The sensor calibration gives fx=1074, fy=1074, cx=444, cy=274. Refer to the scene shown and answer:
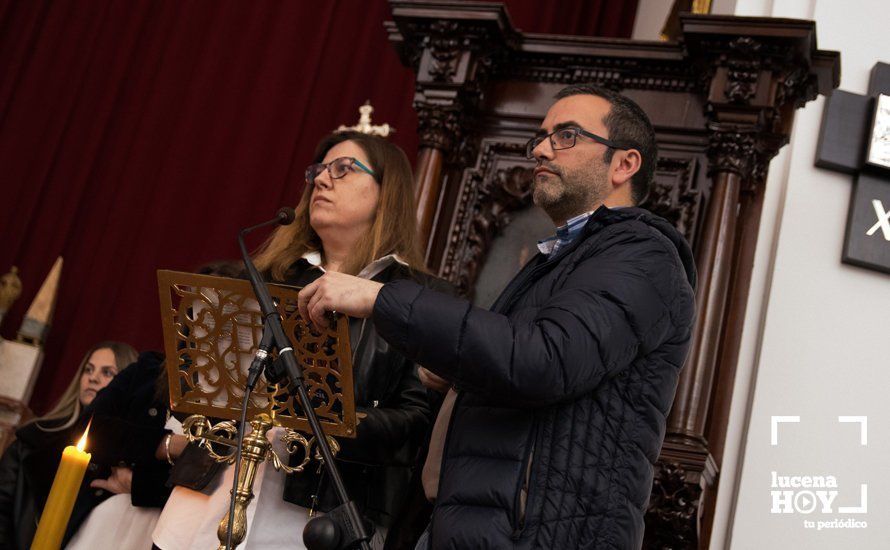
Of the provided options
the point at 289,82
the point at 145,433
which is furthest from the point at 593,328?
the point at 289,82

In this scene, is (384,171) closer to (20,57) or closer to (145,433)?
A: (145,433)

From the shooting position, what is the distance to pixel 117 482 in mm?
2758

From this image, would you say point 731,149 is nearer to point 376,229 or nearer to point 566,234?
point 376,229

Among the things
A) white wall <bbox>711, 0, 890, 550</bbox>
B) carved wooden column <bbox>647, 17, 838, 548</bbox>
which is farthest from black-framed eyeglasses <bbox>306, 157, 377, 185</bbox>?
white wall <bbox>711, 0, 890, 550</bbox>

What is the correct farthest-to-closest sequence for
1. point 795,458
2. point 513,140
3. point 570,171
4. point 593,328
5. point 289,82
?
point 289,82, point 513,140, point 795,458, point 570,171, point 593,328

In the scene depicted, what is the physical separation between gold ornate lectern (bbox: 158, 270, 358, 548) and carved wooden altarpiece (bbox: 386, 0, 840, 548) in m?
1.28

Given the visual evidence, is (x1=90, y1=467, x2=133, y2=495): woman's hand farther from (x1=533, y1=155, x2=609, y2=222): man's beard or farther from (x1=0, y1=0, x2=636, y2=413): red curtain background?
(x1=0, y1=0, x2=636, y2=413): red curtain background

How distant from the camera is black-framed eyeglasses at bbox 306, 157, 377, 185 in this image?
252 centimetres

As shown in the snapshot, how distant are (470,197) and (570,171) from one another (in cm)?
141

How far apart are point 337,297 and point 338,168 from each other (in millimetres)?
935

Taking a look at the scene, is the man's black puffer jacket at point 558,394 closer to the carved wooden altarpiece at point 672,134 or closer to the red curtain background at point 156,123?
the carved wooden altarpiece at point 672,134

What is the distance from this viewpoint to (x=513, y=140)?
345 centimetres

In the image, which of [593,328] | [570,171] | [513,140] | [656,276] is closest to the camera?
[593,328]

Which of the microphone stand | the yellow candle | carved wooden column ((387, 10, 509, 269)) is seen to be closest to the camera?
the microphone stand
